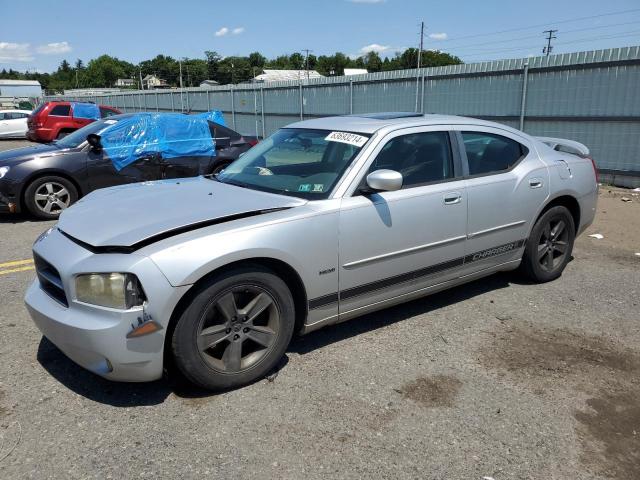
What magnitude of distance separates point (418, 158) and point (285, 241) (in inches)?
56.7

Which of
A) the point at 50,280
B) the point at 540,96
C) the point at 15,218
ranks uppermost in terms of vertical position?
the point at 540,96

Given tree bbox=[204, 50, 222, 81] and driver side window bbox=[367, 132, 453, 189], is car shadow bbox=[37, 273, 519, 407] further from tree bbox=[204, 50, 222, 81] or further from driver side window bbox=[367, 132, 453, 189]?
tree bbox=[204, 50, 222, 81]

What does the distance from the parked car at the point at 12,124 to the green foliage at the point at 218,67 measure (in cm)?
10416

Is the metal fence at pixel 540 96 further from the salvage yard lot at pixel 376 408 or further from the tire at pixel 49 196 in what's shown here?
the tire at pixel 49 196

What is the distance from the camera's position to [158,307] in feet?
9.09

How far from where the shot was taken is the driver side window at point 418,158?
12.7 ft

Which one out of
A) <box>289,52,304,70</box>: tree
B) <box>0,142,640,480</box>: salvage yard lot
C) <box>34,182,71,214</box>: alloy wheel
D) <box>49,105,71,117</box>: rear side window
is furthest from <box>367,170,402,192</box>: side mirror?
<box>289,52,304,70</box>: tree

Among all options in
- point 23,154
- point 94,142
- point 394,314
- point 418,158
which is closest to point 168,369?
point 394,314

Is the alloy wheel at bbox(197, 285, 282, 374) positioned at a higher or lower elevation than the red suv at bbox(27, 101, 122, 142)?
lower

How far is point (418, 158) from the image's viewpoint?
4047 millimetres

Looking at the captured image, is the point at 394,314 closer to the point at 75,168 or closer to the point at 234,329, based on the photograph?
the point at 234,329

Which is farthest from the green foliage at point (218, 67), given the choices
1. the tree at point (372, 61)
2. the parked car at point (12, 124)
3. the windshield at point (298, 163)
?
the windshield at point (298, 163)

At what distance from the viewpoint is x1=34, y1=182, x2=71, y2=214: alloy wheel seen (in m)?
7.84

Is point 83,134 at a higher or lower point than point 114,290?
higher
